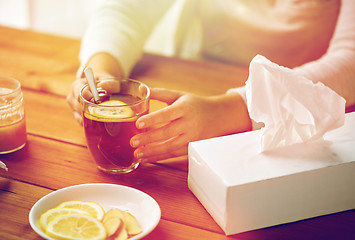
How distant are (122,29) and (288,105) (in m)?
0.74

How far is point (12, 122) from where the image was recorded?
86cm

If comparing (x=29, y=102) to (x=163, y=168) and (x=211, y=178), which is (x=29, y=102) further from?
(x=211, y=178)

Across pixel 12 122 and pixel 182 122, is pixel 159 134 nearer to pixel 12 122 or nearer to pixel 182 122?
pixel 182 122

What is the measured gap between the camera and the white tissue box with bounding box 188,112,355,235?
0.65 metres

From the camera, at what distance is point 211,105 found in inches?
36.1

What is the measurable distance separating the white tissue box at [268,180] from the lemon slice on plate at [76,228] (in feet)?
0.63

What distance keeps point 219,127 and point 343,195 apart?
0.30 m

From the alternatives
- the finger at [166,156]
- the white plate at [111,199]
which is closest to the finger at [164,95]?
the finger at [166,156]

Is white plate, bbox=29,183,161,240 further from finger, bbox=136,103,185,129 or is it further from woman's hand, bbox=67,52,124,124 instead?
woman's hand, bbox=67,52,124,124

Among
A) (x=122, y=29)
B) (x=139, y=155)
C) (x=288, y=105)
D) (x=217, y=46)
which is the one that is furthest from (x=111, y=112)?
(x=217, y=46)

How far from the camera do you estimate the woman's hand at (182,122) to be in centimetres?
82

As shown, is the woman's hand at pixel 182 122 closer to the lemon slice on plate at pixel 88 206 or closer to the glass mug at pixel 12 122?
the lemon slice on plate at pixel 88 206

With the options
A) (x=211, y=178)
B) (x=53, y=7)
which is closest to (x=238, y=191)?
(x=211, y=178)

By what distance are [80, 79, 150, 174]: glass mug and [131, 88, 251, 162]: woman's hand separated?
2 centimetres
